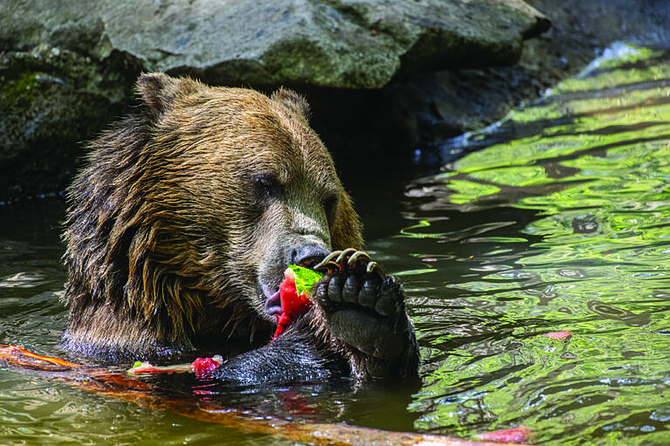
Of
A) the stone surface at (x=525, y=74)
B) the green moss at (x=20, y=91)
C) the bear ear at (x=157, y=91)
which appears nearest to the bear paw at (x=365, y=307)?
the bear ear at (x=157, y=91)

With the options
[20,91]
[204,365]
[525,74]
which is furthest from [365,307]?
[525,74]

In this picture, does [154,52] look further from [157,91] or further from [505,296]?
[505,296]

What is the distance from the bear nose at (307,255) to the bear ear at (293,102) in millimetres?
1540

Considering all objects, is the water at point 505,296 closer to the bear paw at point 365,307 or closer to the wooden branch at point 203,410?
the wooden branch at point 203,410

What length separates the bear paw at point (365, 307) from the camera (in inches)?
162

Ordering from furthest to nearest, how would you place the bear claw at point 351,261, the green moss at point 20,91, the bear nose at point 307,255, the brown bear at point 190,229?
the green moss at point 20,91 < the brown bear at point 190,229 < the bear nose at point 307,255 < the bear claw at point 351,261

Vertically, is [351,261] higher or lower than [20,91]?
lower

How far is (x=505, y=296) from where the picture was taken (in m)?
6.25

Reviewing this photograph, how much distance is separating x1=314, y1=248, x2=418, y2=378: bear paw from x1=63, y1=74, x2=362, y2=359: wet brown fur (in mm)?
1107

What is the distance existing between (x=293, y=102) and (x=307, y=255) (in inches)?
71.7

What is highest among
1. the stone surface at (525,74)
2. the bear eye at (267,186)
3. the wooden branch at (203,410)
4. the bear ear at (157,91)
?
the stone surface at (525,74)

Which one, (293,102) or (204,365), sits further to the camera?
(293,102)

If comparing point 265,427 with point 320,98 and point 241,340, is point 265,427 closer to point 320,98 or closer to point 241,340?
point 241,340

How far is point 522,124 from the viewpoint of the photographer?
1277 centimetres
